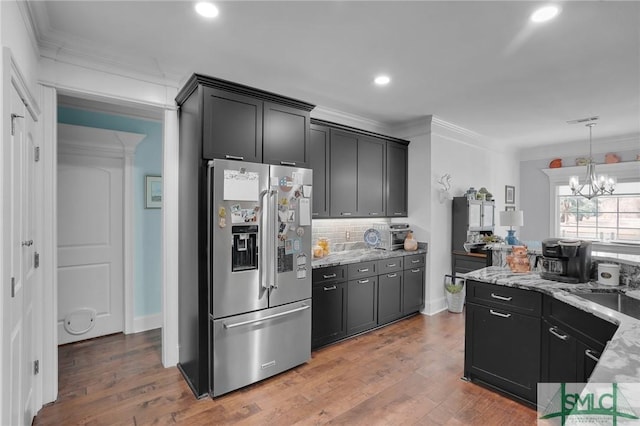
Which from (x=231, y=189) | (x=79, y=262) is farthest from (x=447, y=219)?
(x=79, y=262)

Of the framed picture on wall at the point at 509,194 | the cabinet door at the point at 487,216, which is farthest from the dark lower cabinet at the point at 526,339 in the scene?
the framed picture on wall at the point at 509,194

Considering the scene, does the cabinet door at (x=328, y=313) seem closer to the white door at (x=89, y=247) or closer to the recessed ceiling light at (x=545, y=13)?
the white door at (x=89, y=247)

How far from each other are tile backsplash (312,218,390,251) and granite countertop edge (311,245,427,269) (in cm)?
12

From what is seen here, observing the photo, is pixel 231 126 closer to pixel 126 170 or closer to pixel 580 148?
pixel 126 170

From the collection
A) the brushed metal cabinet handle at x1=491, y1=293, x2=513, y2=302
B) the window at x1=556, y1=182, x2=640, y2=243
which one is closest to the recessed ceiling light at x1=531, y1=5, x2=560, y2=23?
the brushed metal cabinet handle at x1=491, y1=293, x2=513, y2=302

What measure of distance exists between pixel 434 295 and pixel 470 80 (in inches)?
112

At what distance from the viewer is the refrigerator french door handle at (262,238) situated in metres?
2.75

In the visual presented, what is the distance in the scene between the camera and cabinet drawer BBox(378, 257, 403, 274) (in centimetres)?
407

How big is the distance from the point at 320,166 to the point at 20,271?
9.07ft

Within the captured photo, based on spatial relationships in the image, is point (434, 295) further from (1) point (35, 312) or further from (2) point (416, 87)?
(1) point (35, 312)

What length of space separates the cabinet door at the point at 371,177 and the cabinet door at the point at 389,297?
33.7 inches

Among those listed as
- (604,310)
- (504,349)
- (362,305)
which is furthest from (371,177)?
(604,310)

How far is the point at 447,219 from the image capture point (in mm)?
5012

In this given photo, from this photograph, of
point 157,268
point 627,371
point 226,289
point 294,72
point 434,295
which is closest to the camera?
point 627,371
